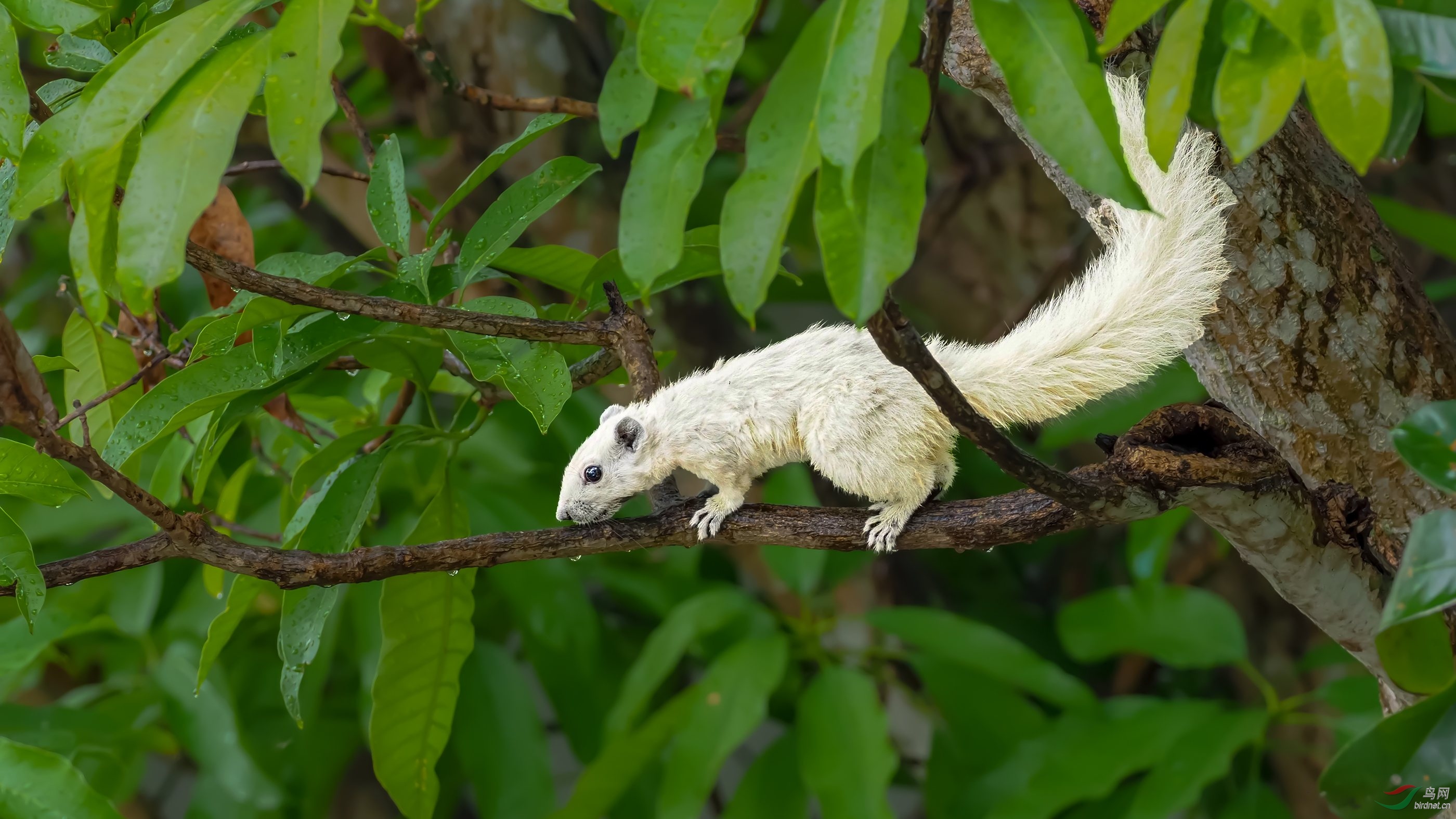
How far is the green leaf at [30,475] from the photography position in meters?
0.82

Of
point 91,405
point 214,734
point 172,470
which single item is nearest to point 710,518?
point 91,405

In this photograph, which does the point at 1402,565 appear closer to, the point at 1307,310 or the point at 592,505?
the point at 1307,310

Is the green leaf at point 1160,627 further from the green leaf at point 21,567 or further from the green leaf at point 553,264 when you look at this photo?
the green leaf at point 21,567

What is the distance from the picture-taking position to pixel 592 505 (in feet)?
3.31

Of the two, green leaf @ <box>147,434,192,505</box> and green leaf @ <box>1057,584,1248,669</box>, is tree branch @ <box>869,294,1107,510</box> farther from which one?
green leaf @ <box>1057,584,1248,669</box>

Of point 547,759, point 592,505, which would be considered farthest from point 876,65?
point 547,759

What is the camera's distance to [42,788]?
0.92 metres

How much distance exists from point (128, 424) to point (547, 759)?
1.21m

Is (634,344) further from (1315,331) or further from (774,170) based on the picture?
(1315,331)

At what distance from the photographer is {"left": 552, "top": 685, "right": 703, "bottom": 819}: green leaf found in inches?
66.2

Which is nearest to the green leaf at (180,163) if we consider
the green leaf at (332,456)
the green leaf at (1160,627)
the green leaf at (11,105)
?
the green leaf at (11,105)

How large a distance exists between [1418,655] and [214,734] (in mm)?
1565

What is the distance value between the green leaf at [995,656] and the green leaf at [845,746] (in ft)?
0.42

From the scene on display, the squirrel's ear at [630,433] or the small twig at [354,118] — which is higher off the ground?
the small twig at [354,118]
